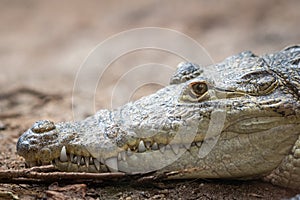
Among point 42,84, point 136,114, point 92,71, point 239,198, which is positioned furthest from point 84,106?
point 239,198

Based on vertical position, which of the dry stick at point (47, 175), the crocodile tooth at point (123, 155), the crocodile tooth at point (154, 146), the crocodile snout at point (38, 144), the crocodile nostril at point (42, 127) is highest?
the crocodile nostril at point (42, 127)

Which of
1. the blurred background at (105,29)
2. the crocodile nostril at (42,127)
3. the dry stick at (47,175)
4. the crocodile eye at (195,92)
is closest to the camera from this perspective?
the dry stick at (47,175)

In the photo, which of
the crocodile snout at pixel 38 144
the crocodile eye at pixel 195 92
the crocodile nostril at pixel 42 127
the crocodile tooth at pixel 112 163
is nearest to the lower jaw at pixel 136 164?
the crocodile tooth at pixel 112 163

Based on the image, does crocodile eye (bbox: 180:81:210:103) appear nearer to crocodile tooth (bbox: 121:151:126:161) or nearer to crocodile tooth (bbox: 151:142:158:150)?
crocodile tooth (bbox: 151:142:158:150)

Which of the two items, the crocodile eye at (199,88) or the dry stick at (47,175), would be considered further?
the crocodile eye at (199,88)

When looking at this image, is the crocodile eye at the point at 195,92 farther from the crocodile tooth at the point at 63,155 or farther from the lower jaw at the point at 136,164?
the crocodile tooth at the point at 63,155

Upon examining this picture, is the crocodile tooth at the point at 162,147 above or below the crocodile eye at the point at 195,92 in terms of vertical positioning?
below

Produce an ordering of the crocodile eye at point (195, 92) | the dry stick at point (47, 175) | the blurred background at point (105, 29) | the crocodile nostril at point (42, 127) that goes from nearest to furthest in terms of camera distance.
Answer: the dry stick at point (47, 175) < the crocodile nostril at point (42, 127) < the crocodile eye at point (195, 92) < the blurred background at point (105, 29)

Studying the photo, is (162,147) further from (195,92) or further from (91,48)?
(91,48)

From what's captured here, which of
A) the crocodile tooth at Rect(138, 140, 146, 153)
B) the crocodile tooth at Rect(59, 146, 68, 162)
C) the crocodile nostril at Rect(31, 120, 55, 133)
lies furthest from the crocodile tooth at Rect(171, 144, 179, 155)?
the crocodile nostril at Rect(31, 120, 55, 133)
